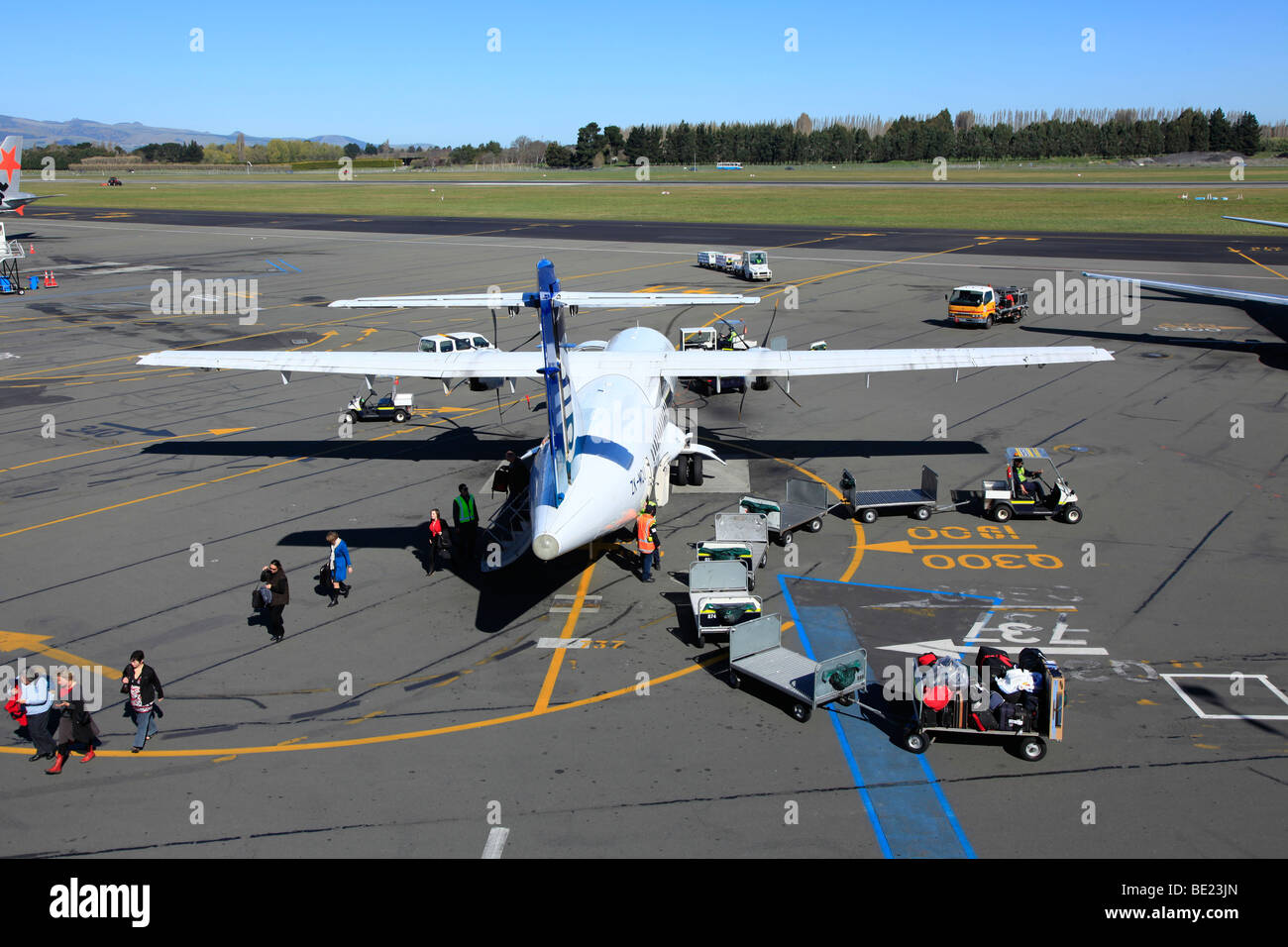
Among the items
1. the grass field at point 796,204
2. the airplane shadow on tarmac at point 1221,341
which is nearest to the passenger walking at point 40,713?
the airplane shadow on tarmac at point 1221,341

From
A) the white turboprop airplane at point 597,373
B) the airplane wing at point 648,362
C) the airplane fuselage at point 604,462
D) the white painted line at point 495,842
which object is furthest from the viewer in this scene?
the airplane wing at point 648,362

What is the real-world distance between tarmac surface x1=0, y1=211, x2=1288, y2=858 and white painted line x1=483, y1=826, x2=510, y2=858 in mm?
105

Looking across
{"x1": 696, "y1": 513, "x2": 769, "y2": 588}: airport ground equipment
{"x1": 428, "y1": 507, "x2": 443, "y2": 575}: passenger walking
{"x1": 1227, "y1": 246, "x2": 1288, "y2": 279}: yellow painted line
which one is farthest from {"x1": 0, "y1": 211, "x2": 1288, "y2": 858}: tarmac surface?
{"x1": 1227, "y1": 246, "x2": 1288, "y2": 279}: yellow painted line

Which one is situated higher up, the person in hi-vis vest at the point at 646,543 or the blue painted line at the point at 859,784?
the person in hi-vis vest at the point at 646,543

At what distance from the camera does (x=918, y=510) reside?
2959cm

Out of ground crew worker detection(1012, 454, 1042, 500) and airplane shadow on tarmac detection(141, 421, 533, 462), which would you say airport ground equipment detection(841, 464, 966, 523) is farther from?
airplane shadow on tarmac detection(141, 421, 533, 462)

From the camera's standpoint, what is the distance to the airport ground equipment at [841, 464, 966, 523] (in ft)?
96.1

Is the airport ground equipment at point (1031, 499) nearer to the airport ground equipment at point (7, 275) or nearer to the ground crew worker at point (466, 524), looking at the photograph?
the ground crew worker at point (466, 524)

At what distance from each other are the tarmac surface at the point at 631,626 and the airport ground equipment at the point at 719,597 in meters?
0.88

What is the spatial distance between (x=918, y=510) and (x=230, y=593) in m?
20.8

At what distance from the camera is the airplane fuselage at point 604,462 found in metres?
22.5
